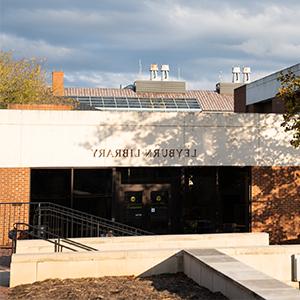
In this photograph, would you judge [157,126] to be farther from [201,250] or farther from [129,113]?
[201,250]

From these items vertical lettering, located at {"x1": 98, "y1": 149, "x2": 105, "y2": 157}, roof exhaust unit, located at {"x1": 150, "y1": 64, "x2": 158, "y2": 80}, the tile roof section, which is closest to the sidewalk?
vertical lettering, located at {"x1": 98, "y1": 149, "x2": 105, "y2": 157}

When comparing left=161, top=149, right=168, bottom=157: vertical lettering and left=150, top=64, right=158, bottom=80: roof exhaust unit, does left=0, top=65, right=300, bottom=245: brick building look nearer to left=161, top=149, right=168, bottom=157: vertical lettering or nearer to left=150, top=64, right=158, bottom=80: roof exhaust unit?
left=161, top=149, right=168, bottom=157: vertical lettering

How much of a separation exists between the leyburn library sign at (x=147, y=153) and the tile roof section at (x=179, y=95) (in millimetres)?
43144

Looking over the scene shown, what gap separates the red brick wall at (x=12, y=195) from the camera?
15289 millimetres

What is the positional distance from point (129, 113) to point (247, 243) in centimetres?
588

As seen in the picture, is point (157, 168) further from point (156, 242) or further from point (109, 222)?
point (156, 242)

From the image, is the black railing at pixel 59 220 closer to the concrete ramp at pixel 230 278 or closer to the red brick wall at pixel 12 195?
the red brick wall at pixel 12 195

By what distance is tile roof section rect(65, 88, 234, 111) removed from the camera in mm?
60562

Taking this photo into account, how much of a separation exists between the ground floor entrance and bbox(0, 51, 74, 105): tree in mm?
17027

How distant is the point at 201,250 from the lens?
10695 mm

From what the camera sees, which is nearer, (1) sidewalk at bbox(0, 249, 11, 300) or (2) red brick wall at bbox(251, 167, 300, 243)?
(1) sidewalk at bbox(0, 249, 11, 300)

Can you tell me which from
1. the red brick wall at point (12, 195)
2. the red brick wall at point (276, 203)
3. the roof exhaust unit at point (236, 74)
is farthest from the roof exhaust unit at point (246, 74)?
the red brick wall at point (12, 195)

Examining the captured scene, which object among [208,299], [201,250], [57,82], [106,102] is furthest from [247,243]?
[57,82]

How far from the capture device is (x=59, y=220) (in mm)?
15781
